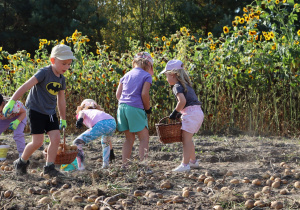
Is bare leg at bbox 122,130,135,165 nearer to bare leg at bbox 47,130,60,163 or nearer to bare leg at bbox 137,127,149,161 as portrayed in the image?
bare leg at bbox 137,127,149,161

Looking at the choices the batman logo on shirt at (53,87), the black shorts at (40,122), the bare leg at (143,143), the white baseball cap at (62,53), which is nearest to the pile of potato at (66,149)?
the black shorts at (40,122)

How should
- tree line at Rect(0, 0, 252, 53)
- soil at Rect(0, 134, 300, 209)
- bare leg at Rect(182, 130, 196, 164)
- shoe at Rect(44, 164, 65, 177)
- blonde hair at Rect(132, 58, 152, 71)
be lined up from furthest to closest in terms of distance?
tree line at Rect(0, 0, 252, 53), blonde hair at Rect(132, 58, 152, 71), bare leg at Rect(182, 130, 196, 164), shoe at Rect(44, 164, 65, 177), soil at Rect(0, 134, 300, 209)

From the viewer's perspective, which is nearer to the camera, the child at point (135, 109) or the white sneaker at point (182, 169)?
the white sneaker at point (182, 169)

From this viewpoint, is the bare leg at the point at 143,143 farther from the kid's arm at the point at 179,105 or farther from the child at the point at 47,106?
the child at the point at 47,106

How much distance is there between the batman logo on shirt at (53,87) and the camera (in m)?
3.93

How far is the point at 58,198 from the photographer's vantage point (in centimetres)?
304

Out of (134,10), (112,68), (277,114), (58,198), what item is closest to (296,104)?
(277,114)

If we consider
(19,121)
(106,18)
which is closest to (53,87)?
(19,121)

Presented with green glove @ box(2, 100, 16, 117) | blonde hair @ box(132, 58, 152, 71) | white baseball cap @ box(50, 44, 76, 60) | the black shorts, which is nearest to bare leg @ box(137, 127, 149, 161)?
blonde hair @ box(132, 58, 152, 71)

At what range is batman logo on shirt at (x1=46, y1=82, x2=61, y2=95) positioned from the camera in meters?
3.93

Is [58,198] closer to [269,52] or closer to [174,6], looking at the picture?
[269,52]

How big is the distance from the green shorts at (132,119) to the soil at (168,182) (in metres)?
0.46

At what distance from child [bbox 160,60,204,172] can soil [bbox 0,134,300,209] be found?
0.51 ft

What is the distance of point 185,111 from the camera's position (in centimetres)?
427
